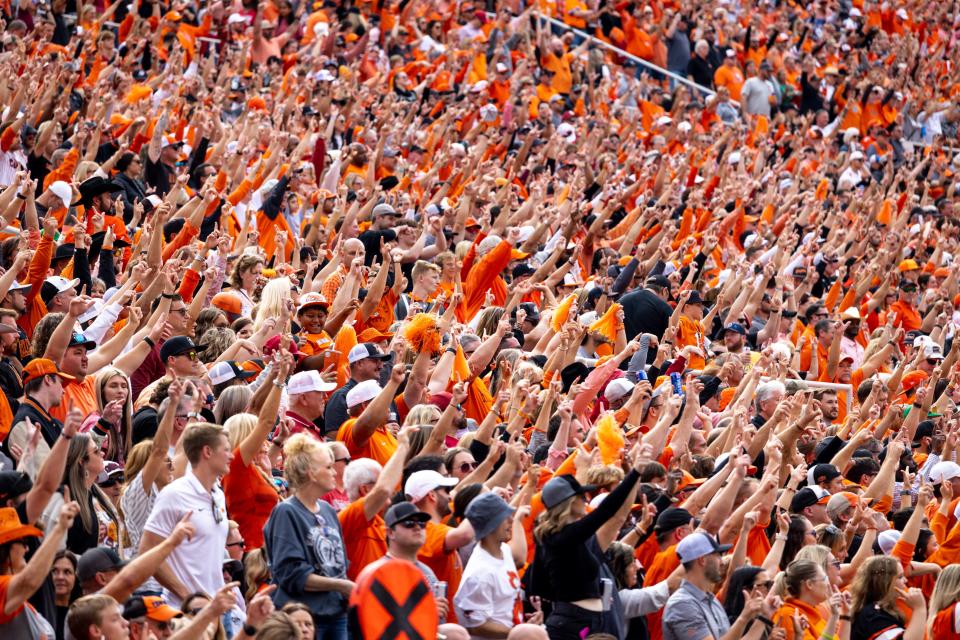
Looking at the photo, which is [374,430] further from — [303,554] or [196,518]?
[303,554]

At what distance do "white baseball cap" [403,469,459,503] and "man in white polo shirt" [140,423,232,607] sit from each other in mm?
781

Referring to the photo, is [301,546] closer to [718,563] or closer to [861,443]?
[718,563]

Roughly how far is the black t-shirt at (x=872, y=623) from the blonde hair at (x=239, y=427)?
303 centimetres

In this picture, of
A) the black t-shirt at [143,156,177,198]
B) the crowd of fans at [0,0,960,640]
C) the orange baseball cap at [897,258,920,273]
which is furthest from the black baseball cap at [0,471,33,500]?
the orange baseball cap at [897,258,920,273]

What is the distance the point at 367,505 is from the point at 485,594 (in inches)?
23.2

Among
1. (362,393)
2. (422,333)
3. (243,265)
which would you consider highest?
(362,393)

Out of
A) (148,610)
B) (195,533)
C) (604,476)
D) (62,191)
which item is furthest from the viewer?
(62,191)

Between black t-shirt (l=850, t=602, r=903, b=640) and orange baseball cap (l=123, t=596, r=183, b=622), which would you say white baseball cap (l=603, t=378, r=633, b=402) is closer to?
black t-shirt (l=850, t=602, r=903, b=640)

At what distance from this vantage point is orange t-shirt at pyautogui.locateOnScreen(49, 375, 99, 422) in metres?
7.79

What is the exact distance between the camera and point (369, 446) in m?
7.88

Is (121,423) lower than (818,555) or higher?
higher

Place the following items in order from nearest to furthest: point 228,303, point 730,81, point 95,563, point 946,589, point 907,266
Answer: point 95,563, point 946,589, point 228,303, point 907,266, point 730,81

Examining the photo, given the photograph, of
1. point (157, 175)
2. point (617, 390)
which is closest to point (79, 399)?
point (617, 390)

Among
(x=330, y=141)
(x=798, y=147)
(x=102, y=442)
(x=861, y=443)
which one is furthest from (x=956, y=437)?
(x=798, y=147)
